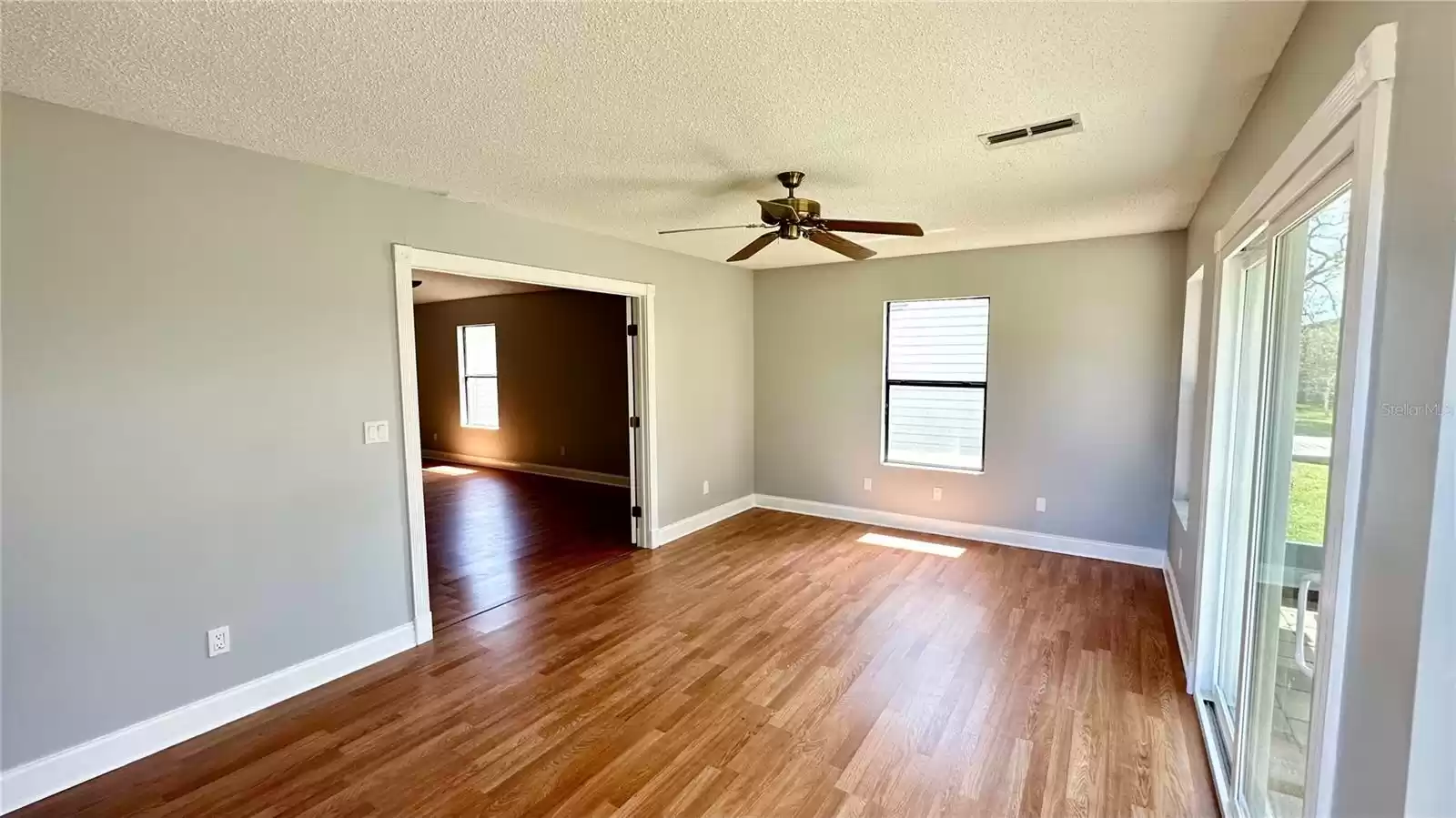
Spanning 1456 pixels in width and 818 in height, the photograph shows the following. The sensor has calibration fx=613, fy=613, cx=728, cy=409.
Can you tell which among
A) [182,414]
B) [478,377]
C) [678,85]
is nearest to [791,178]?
[678,85]

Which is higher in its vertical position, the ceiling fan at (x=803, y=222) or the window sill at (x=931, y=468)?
the ceiling fan at (x=803, y=222)

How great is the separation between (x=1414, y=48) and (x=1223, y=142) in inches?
70.1

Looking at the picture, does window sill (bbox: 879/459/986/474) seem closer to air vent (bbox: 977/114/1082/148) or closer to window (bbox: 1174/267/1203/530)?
window (bbox: 1174/267/1203/530)

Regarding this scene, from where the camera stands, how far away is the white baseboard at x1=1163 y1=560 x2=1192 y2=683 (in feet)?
9.29

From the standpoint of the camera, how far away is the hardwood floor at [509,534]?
4156 millimetres

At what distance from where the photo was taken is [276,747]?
8.01 feet

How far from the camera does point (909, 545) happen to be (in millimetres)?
4953

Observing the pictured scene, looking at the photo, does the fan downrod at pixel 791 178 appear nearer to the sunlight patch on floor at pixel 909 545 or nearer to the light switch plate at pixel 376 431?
the light switch plate at pixel 376 431

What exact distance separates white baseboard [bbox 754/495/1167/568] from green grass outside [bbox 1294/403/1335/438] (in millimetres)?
3261

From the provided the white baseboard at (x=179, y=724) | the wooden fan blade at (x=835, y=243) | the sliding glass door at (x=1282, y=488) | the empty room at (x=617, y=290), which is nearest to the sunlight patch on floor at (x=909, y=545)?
the empty room at (x=617, y=290)

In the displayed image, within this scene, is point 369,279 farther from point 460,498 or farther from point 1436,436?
point 460,498

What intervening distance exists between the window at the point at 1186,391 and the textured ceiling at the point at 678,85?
1.06m

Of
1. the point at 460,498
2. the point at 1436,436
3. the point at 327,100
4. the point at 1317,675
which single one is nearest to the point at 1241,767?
the point at 1317,675
